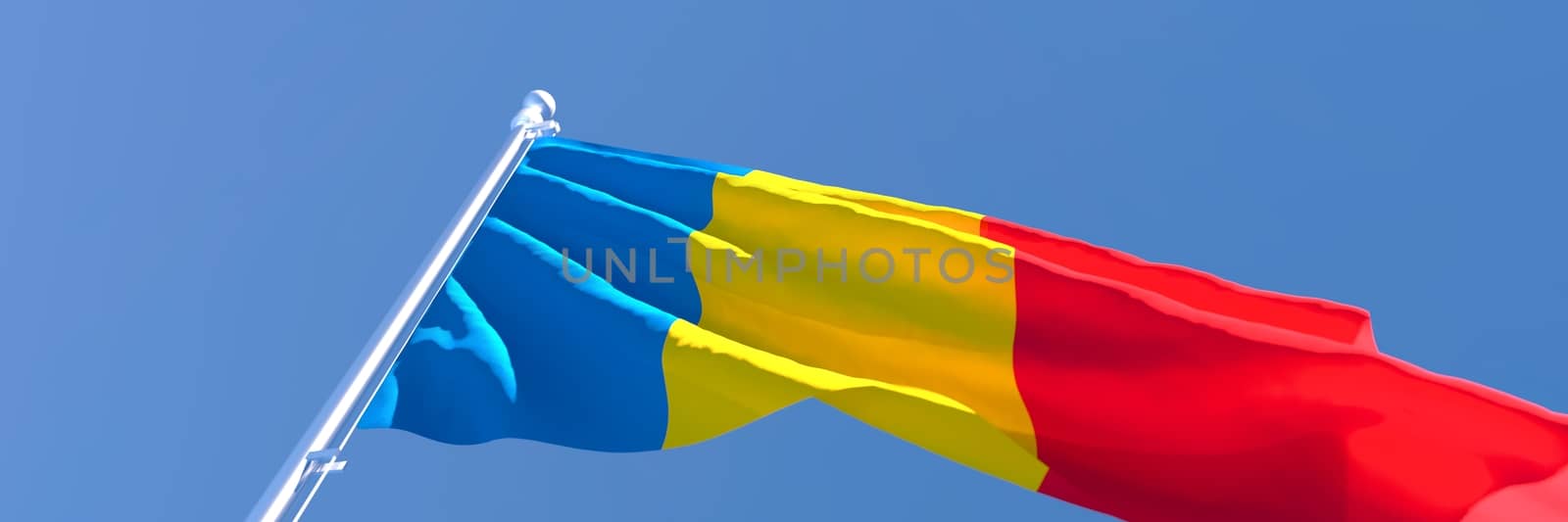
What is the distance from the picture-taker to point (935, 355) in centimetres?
695

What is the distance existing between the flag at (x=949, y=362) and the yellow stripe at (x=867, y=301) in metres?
0.01

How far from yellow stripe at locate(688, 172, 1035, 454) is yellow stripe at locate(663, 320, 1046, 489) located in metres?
0.19

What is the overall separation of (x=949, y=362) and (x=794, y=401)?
102cm

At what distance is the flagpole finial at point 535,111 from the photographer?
28.2ft

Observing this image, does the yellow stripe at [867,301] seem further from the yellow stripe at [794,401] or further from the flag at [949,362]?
the yellow stripe at [794,401]

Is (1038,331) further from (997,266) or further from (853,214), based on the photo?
(853,214)

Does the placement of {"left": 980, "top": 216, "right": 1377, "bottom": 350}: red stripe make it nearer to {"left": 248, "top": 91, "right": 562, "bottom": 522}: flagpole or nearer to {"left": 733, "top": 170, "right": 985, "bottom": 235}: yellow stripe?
{"left": 733, "top": 170, "right": 985, "bottom": 235}: yellow stripe

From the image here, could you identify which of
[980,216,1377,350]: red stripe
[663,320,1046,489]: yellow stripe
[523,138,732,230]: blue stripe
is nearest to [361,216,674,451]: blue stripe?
[663,320,1046,489]: yellow stripe

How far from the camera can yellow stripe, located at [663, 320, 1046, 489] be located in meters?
6.12

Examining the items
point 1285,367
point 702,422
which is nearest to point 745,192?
point 702,422

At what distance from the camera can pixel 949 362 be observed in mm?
6914

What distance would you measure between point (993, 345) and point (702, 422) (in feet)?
4.78

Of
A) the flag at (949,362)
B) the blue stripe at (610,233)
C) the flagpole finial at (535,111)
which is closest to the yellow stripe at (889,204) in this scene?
the flag at (949,362)

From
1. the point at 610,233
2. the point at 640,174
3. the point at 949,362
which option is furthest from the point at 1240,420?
the point at 640,174
